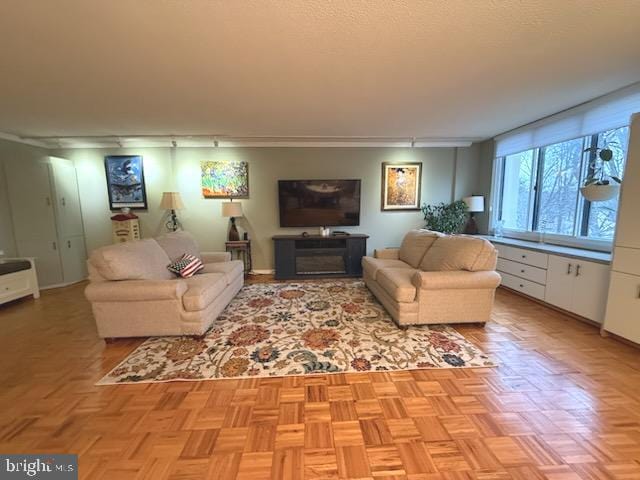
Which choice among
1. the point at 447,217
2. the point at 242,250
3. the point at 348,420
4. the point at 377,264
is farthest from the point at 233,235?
the point at 447,217

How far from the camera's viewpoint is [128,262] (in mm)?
2412

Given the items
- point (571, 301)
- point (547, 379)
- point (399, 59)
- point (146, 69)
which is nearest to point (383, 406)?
point (547, 379)

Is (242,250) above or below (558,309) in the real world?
above

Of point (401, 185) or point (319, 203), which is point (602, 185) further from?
point (319, 203)

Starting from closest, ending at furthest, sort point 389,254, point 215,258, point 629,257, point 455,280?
1. point 629,257
2. point 455,280
3. point 215,258
4. point 389,254

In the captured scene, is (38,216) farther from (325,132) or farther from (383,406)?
(383,406)

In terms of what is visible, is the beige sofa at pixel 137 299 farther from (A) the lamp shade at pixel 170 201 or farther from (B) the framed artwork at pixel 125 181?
(B) the framed artwork at pixel 125 181

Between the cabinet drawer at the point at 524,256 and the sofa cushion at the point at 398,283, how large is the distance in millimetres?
1631

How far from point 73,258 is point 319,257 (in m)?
4.29

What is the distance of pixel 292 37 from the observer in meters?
1.69

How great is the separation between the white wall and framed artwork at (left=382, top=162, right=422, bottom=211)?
12 centimetres

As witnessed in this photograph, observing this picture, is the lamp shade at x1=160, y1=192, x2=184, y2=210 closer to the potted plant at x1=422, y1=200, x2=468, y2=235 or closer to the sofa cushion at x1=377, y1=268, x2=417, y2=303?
the sofa cushion at x1=377, y1=268, x2=417, y2=303

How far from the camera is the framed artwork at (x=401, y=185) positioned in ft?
15.6

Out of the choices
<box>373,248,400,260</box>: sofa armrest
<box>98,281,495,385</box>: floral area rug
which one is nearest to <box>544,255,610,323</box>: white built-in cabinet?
<box>98,281,495,385</box>: floral area rug
